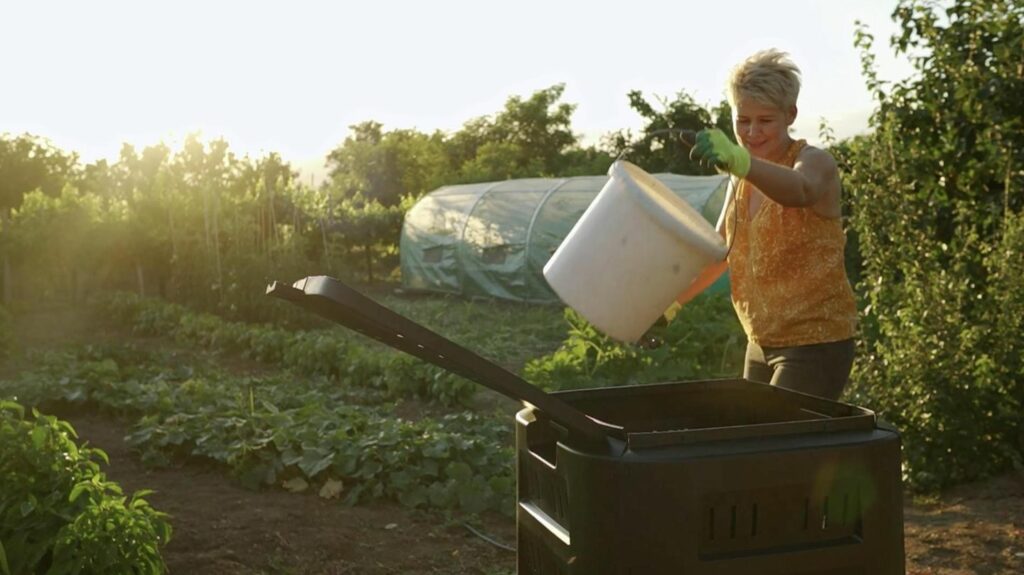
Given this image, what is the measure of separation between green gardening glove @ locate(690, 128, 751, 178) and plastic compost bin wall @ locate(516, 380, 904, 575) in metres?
0.49

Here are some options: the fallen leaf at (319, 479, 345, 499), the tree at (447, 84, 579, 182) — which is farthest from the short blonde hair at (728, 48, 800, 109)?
the tree at (447, 84, 579, 182)

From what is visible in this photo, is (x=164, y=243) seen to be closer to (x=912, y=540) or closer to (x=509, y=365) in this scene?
(x=509, y=365)

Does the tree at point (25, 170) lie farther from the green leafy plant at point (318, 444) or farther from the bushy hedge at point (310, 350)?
the green leafy plant at point (318, 444)

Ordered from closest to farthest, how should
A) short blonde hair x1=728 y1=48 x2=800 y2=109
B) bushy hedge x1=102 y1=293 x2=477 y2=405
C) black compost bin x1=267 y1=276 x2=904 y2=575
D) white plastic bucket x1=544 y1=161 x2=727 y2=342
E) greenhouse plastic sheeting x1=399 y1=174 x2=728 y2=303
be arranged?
1. black compost bin x1=267 y1=276 x2=904 y2=575
2. white plastic bucket x1=544 y1=161 x2=727 y2=342
3. short blonde hair x1=728 y1=48 x2=800 y2=109
4. bushy hedge x1=102 y1=293 x2=477 y2=405
5. greenhouse plastic sheeting x1=399 y1=174 x2=728 y2=303

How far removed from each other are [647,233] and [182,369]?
5.91m

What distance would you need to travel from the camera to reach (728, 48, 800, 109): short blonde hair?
2137mm

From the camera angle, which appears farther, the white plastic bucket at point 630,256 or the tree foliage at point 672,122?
the tree foliage at point 672,122

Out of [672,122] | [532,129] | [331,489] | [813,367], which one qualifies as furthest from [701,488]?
[532,129]

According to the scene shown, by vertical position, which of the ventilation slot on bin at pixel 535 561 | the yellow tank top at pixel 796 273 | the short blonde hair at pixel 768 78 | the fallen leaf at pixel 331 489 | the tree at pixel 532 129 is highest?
the tree at pixel 532 129

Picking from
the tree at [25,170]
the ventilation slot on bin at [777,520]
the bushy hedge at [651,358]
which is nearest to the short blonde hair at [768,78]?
the ventilation slot on bin at [777,520]

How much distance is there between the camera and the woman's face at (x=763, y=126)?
7.16ft

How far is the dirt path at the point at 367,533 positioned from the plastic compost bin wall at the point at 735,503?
2061mm

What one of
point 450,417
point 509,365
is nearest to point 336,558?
point 450,417

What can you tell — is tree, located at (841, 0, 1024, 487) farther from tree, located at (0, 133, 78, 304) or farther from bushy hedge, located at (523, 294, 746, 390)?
tree, located at (0, 133, 78, 304)
